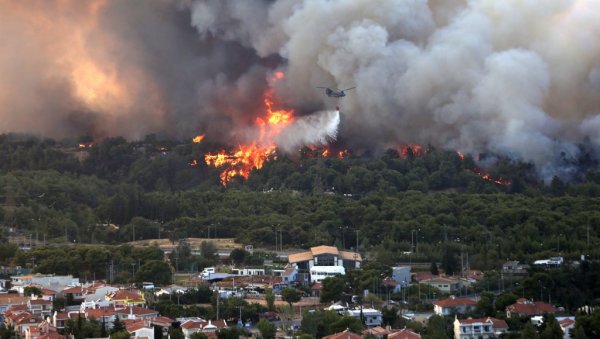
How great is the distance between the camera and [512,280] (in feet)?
150

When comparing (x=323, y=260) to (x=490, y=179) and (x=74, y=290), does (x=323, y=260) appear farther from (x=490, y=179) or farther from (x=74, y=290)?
(x=490, y=179)

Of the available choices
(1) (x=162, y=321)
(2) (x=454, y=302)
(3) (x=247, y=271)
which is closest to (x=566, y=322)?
(2) (x=454, y=302)

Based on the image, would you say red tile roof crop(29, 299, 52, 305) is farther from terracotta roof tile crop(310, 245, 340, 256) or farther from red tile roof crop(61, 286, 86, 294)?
terracotta roof tile crop(310, 245, 340, 256)

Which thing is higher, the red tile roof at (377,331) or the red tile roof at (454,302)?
the red tile roof at (454,302)

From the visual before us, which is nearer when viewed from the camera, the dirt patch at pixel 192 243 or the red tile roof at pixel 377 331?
the red tile roof at pixel 377 331

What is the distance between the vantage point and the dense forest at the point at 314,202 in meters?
52.7

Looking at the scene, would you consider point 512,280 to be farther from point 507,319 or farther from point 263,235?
point 263,235

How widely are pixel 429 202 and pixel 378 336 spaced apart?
2097 centimetres

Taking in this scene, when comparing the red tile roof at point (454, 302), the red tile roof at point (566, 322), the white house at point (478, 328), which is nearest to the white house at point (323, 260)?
the red tile roof at point (454, 302)

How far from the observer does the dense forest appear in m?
52.7

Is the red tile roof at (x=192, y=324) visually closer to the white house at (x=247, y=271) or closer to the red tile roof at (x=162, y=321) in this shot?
the red tile roof at (x=162, y=321)

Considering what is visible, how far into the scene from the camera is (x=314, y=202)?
59.8m

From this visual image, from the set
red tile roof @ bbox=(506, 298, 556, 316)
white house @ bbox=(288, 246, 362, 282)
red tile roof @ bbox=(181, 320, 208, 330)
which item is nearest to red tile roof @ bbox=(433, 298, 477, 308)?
red tile roof @ bbox=(506, 298, 556, 316)

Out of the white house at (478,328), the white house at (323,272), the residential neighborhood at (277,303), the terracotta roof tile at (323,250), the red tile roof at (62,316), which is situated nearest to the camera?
the white house at (478,328)
